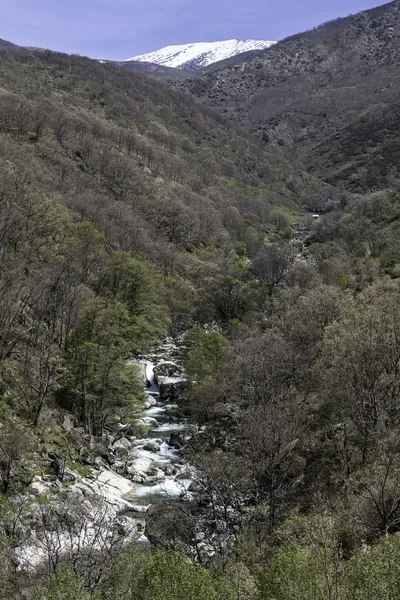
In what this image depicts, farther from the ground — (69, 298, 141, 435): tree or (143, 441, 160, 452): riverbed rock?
(69, 298, 141, 435): tree

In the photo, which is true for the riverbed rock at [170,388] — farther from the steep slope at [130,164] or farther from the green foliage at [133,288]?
the steep slope at [130,164]

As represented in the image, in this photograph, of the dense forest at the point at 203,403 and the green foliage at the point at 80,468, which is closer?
the dense forest at the point at 203,403

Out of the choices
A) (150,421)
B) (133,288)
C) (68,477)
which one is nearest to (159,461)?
(150,421)

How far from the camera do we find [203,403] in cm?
4050

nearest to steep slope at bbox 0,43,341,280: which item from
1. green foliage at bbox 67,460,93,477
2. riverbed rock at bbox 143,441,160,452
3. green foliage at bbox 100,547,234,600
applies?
riverbed rock at bbox 143,441,160,452

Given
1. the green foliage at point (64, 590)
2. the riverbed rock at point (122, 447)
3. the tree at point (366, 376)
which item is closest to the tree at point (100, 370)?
the riverbed rock at point (122, 447)

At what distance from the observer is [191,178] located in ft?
453

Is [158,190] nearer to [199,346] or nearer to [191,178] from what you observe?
[191,178]

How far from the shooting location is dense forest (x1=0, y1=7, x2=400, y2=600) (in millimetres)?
14617

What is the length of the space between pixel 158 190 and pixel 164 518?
96.3 meters

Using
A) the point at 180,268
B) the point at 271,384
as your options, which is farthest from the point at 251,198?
the point at 271,384

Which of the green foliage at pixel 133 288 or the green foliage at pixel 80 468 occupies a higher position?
the green foliage at pixel 133 288

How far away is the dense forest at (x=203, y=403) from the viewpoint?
14617mm

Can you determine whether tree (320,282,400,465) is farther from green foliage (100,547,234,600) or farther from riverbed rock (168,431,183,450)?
green foliage (100,547,234,600)
